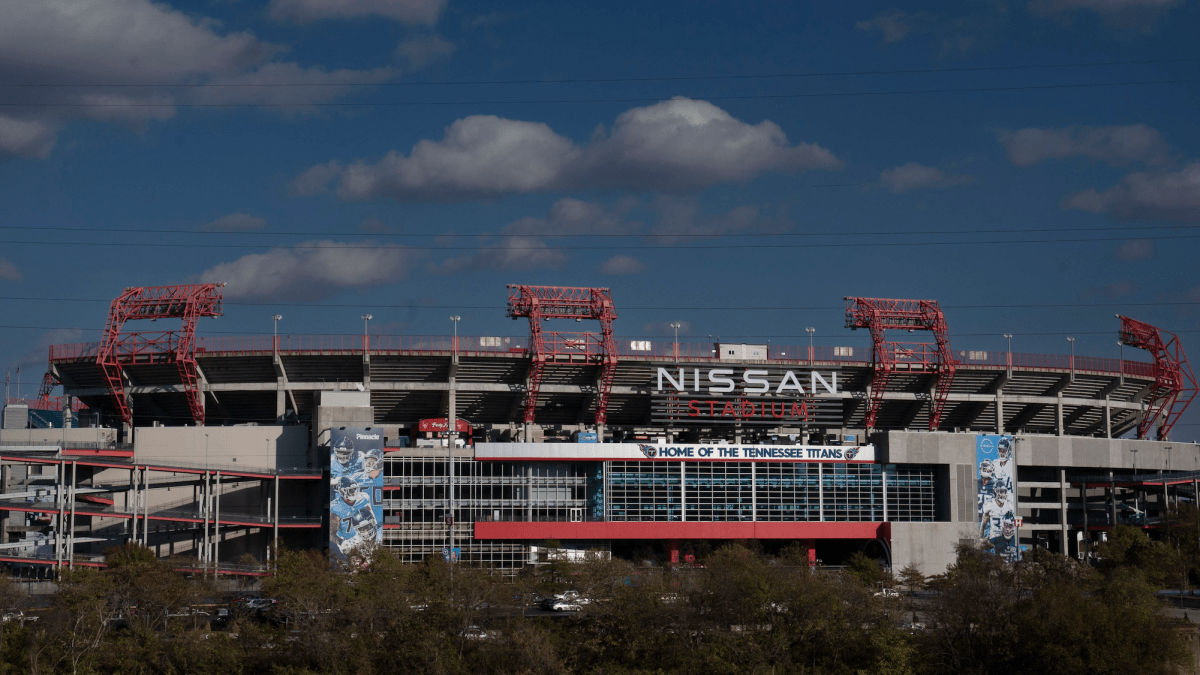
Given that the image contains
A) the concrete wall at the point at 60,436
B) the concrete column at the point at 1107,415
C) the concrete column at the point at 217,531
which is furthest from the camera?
the concrete column at the point at 1107,415

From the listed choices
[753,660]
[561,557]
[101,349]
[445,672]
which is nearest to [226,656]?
[445,672]

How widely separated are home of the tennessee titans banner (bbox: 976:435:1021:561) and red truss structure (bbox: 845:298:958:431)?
959 cm

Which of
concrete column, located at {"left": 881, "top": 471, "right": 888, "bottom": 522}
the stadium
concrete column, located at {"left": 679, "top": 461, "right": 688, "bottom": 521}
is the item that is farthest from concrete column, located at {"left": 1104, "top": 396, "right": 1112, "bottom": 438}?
Result: concrete column, located at {"left": 679, "top": 461, "right": 688, "bottom": 521}

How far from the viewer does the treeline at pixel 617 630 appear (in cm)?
6994

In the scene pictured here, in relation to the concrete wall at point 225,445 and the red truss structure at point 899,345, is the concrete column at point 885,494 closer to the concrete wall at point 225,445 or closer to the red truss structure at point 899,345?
the red truss structure at point 899,345

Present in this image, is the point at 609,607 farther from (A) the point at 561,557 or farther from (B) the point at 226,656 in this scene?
(A) the point at 561,557

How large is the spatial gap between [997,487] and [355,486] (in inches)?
2521

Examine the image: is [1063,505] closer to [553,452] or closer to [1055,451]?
[1055,451]

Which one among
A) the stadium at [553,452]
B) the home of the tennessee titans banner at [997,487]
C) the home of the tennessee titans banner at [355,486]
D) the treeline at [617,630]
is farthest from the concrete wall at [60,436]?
→ the home of the tennessee titans banner at [997,487]

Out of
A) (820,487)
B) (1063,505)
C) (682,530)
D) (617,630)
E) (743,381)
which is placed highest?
(743,381)

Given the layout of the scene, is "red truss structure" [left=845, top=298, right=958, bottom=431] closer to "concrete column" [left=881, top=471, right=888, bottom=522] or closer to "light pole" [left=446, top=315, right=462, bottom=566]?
"concrete column" [left=881, top=471, right=888, bottom=522]

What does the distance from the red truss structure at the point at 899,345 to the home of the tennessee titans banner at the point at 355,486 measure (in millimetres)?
52027

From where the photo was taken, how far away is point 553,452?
4862 inches

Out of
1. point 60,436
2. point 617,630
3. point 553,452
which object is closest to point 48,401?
point 60,436
